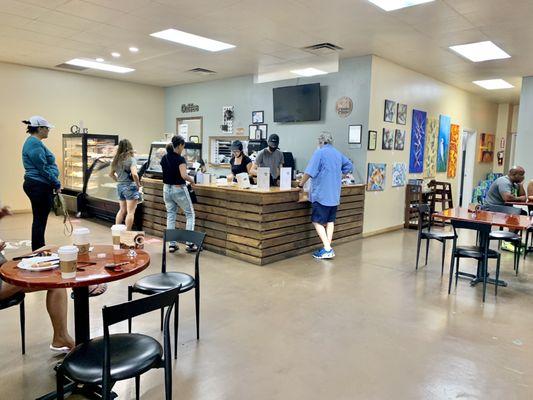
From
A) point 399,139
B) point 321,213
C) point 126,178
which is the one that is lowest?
point 321,213

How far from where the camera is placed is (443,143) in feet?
30.1

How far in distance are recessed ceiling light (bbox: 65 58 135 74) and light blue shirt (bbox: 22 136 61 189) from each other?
12.9 ft

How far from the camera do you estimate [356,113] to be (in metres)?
6.90

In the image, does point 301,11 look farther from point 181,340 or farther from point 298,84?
point 181,340

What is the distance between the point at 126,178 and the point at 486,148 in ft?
33.0

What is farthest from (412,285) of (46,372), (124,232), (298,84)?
(298,84)

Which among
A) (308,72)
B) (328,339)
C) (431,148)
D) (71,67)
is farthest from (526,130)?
(71,67)

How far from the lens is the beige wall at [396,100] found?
6918 millimetres

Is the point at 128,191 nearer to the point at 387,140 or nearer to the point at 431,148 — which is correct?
the point at 387,140

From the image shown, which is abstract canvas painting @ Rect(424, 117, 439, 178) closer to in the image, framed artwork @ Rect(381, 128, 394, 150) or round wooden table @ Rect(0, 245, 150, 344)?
framed artwork @ Rect(381, 128, 394, 150)

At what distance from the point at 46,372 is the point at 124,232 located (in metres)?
1.01

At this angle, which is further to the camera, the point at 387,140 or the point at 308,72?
the point at 308,72

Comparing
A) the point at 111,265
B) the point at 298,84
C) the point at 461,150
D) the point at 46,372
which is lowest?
the point at 46,372

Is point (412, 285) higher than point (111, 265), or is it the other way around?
point (111, 265)
